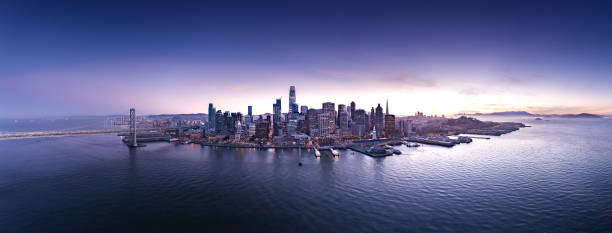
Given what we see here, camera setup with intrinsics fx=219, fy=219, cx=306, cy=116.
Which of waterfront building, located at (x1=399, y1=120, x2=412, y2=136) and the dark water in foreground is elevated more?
waterfront building, located at (x1=399, y1=120, x2=412, y2=136)

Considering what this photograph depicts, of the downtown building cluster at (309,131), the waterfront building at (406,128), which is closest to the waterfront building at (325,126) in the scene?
the downtown building cluster at (309,131)

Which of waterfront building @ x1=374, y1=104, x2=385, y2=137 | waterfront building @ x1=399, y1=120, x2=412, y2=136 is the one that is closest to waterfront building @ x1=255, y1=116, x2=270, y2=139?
waterfront building @ x1=374, y1=104, x2=385, y2=137

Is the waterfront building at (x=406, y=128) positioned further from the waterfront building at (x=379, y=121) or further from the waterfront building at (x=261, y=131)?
the waterfront building at (x=261, y=131)

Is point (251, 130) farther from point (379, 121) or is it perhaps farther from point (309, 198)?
point (309, 198)

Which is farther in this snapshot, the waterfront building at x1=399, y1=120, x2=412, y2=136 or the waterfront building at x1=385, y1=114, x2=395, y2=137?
the waterfront building at x1=399, y1=120, x2=412, y2=136

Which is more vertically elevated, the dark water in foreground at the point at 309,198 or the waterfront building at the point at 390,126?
the waterfront building at the point at 390,126

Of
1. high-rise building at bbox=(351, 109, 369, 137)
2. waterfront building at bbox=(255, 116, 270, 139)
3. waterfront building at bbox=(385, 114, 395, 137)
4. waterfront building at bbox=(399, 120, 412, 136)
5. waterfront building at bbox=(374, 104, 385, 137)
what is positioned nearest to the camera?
waterfront building at bbox=(255, 116, 270, 139)

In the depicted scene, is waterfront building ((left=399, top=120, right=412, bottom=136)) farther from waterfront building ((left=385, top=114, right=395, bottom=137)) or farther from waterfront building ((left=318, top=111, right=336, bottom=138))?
waterfront building ((left=318, top=111, right=336, bottom=138))

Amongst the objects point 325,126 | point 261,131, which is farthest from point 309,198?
point 325,126

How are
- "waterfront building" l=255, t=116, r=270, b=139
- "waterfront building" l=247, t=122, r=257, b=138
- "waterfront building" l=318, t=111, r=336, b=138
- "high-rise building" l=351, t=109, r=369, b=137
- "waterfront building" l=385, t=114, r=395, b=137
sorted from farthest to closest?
"waterfront building" l=385, t=114, r=395, b=137
"high-rise building" l=351, t=109, r=369, b=137
"waterfront building" l=318, t=111, r=336, b=138
"waterfront building" l=255, t=116, r=270, b=139
"waterfront building" l=247, t=122, r=257, b=138

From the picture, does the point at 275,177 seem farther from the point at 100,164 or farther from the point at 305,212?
the point at 100,164
